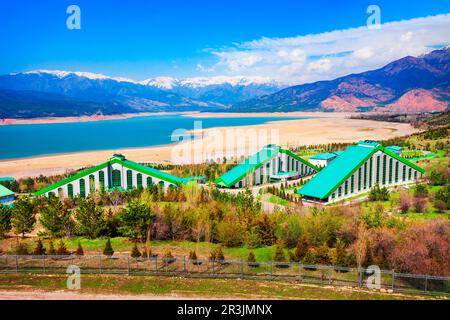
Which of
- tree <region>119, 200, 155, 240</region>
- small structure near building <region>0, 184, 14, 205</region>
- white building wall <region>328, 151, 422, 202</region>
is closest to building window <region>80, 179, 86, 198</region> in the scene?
small structure near building <region>0, 184, 14, 205</region>

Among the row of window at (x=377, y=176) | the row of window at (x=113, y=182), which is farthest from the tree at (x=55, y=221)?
the row of window at (x=377, y=176)

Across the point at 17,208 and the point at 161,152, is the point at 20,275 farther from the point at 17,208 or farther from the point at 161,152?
the point at 161,152

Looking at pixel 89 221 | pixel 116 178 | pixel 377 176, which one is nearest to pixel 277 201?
pixel 377 176

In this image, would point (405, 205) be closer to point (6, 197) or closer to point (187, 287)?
point (187, 287)

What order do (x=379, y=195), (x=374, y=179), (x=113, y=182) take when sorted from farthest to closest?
(x=374, y=179), (x=113, y=182), (x=379, y=195)

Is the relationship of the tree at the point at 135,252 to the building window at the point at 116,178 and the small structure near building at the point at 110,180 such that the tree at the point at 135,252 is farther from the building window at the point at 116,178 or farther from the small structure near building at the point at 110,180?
the building window at the point at 116,178

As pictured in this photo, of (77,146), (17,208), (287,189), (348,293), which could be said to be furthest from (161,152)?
(348,293)
